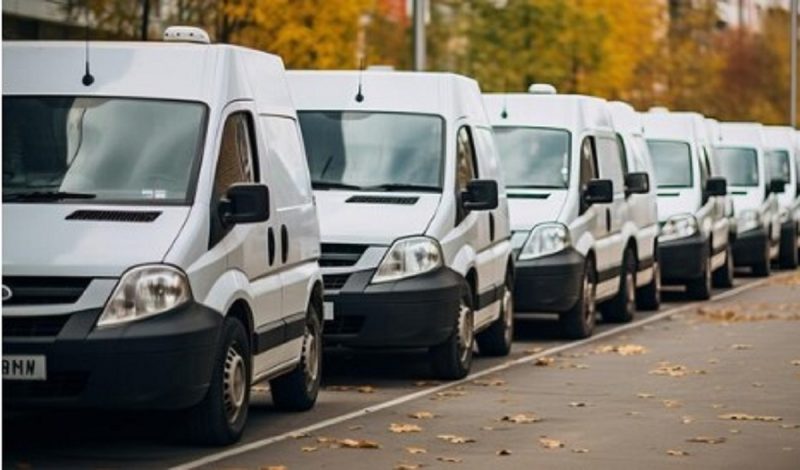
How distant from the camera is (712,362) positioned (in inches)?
777

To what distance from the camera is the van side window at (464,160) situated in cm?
1836

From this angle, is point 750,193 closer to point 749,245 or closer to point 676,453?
point 749,245

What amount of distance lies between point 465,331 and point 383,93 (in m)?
1.81

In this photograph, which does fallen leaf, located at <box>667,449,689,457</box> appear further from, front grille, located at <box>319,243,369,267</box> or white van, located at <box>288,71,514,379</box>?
front grille, located at <box>319,243,369,267</box>

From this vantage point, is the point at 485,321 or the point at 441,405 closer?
the point at 441,405

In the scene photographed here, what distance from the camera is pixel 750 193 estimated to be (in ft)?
120

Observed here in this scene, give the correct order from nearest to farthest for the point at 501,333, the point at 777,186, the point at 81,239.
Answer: the point at 81,239 < the point at 501,333 < the point at 777,186

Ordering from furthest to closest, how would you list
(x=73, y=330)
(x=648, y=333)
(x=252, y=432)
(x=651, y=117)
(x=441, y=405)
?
(x=651, y=117) < (x=648, y=333) < (x=441, y=405) < (x=252, y=432) < (x=73, y=330)

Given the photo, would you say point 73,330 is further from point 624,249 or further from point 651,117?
point 651,117

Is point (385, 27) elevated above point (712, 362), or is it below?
above

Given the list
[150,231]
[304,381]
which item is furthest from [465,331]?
[150,231]

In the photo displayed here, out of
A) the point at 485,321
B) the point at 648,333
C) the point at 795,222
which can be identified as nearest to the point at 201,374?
the point at 485,321

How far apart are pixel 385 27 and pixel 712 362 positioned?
48.6 metres

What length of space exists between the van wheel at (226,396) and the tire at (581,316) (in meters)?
Answer: 9.22
